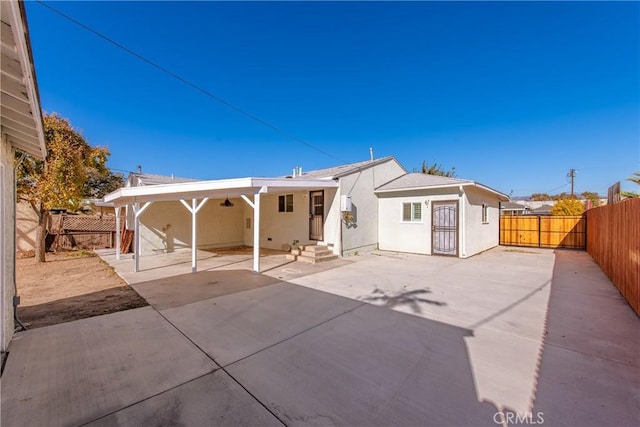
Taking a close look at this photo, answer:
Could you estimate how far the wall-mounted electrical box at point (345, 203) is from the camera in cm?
972

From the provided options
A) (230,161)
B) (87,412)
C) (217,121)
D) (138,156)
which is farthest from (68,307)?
(138,156)

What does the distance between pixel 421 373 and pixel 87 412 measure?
3.08 m

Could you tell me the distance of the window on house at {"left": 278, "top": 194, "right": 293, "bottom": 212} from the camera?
11.7 m

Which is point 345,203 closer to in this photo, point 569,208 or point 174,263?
point 174,263

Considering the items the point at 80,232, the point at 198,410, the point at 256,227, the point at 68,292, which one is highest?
the point at 256,227

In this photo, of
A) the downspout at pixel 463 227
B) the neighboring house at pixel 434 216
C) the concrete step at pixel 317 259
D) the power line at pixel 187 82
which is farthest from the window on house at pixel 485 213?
the power line at pixel 187 82

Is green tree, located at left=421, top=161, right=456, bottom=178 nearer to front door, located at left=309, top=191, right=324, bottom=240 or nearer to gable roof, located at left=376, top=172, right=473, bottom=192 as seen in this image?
gable roof, located at left=376, top=172, right=473, bottom=192

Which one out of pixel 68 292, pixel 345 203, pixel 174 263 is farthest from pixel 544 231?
pixel 68 292

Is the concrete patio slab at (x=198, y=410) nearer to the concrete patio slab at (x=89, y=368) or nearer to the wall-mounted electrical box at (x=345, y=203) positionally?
the concrete patio slab at (x=89, y=368)

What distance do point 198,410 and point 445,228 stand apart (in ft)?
32.9

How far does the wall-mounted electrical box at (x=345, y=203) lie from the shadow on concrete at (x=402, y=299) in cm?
440

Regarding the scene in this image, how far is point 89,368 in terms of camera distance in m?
2.87

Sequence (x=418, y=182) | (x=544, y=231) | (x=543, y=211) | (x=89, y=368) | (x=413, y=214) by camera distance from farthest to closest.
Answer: (x=543, y=211) < (x=544, y=231) < (x=418, y=182) < (x=413, y=214) < (x=89, y=368)

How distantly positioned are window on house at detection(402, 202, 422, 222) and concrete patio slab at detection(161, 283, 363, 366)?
6.81 m
